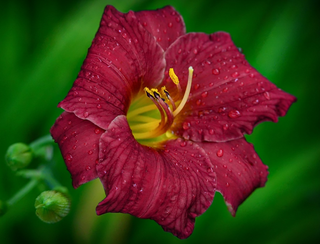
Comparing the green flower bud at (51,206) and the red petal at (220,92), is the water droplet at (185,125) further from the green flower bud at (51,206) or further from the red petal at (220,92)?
the green flower bud at (51,206)

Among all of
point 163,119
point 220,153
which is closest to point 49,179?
point 163,119

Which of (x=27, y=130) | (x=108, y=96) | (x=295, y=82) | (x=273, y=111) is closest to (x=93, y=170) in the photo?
(x=108, y=96)

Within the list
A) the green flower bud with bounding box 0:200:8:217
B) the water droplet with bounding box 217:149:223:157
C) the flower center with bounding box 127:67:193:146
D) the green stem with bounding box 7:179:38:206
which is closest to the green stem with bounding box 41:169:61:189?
the green stem with bounding box 7:179:38:206

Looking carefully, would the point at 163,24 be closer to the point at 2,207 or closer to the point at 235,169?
the point at 235,169

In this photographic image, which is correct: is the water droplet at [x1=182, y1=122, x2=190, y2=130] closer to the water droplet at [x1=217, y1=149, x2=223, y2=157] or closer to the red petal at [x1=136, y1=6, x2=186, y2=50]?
the water droplet at [x1=217, y1=149, x2=223, y2=157]

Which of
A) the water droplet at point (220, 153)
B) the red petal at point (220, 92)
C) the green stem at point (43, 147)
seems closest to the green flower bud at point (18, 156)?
the green stem at point (43, 147)
